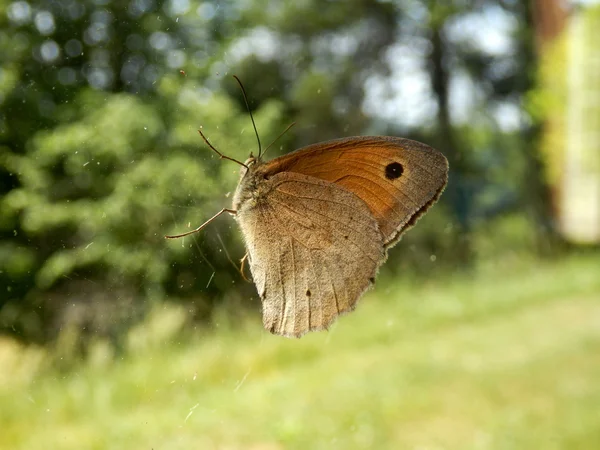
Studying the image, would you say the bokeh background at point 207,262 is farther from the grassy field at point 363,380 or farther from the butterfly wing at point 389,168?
the butterfly wing at point 389,168

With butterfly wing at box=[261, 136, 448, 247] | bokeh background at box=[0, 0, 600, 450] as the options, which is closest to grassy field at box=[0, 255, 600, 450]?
bokeh background at box=[0, 0, 600, 450]

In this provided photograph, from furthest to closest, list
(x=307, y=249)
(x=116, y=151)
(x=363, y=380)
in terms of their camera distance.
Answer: (x=363, y=380)
(x=307, y=249)
(x=116, y=151)

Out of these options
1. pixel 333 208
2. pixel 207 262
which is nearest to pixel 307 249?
pixel 333 208

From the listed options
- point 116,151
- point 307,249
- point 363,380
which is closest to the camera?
point 116,151

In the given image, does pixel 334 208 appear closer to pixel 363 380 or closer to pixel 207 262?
→ pixel 207 262

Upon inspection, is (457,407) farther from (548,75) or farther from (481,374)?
(548,75)

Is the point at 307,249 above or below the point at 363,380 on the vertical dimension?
above
